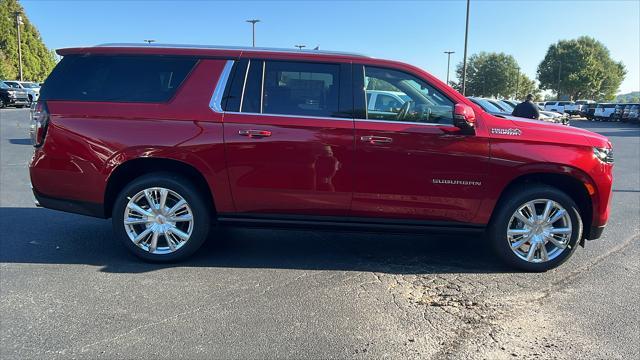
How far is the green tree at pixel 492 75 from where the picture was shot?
74.1 metres

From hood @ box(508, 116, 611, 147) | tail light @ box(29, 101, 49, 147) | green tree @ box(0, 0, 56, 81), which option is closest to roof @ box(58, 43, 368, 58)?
tail light @ box(29, 101, 49, 147)

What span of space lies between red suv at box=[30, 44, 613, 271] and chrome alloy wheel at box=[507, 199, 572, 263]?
0.04 feet

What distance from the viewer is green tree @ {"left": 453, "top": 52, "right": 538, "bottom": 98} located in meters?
74.1

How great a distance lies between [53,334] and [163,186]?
1590 millimetres

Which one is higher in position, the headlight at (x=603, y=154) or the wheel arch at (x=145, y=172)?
the headlight at (x=603, y=154)

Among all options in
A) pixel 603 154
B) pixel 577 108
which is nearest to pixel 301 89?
pixel 603 154

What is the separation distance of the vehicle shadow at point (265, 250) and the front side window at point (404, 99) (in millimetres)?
1270

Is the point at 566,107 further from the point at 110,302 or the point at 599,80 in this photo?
the point at 110,302

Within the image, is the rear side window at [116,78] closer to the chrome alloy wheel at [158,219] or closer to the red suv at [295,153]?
the red suv at [295,153]

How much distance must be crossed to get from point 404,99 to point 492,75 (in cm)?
7614

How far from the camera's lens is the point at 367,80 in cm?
436

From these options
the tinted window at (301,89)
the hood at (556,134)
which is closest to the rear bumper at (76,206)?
the tinted window at (301,89)

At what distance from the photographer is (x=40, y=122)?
4.37 meters

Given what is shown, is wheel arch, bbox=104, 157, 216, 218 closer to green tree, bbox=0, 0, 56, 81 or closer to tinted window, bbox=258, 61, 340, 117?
tinted window, bbox=258, 61, 340, 117
